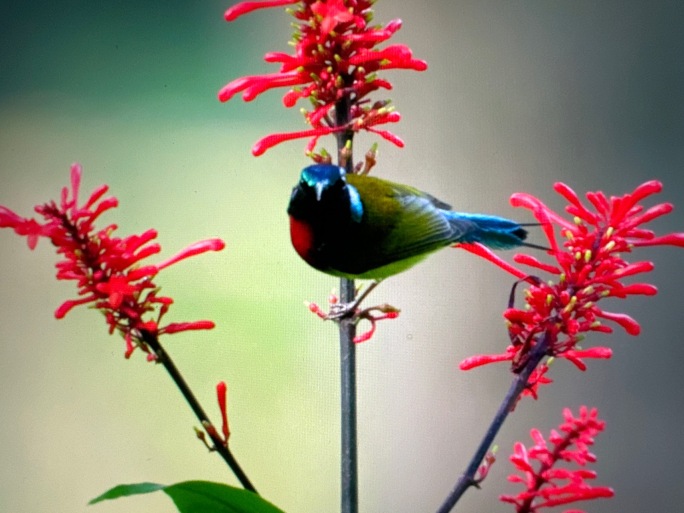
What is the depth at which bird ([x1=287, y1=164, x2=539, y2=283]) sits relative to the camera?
516 mm

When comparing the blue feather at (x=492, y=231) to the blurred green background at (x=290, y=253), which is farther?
the blurred green background at (x=290, y=253)

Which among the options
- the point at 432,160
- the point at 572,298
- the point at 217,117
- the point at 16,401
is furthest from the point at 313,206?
the point at 16,401

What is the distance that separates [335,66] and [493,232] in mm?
193

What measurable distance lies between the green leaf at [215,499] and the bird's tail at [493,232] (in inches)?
11.0

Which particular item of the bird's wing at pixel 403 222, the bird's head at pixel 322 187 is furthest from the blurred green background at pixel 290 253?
the bird's head at pixel 322 187

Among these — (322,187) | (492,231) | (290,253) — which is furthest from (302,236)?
(290,253)

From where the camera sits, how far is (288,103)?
1.96ft

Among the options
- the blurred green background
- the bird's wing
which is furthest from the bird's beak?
the blurred green background

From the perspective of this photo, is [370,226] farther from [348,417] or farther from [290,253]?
[290,253]

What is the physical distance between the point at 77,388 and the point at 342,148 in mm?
614

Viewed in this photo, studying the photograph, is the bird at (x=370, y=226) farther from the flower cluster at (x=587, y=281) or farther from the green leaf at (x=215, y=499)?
the green leaf at (x=215, y=499)

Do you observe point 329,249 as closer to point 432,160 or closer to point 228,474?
point 432,160

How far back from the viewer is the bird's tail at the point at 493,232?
1.87 feet

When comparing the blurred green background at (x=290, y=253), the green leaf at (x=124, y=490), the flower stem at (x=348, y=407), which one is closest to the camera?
the green leaf at (x=124, y=490)
